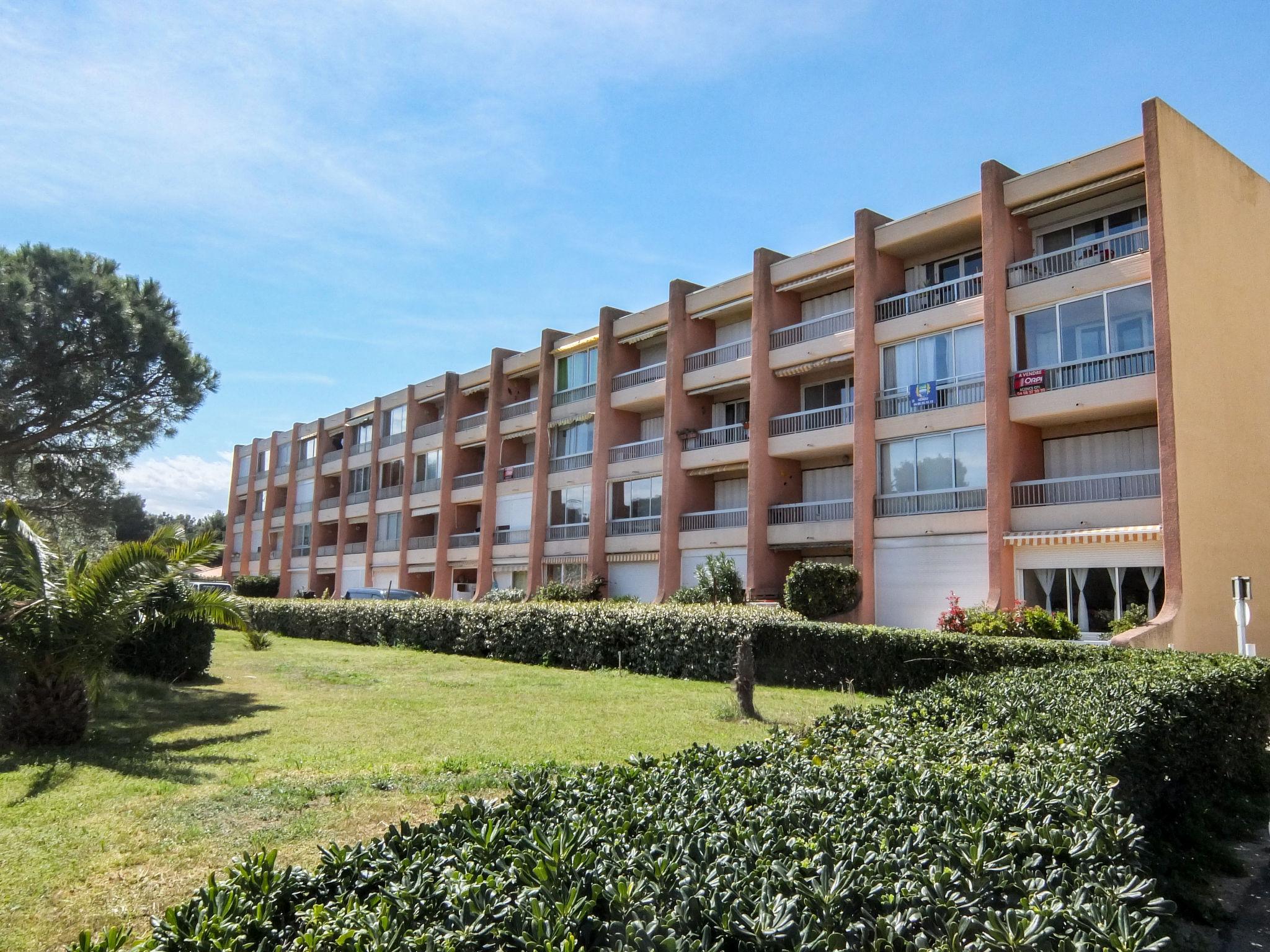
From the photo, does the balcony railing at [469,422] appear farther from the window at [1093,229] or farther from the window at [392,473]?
the window at [1093,229]

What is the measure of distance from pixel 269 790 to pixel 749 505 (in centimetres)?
2195

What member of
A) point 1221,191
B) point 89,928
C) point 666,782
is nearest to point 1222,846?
point 666,782

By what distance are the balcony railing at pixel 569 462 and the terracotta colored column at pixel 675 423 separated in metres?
4.52

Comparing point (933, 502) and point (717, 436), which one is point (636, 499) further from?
point (933, 502)

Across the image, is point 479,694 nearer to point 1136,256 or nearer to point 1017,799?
point 1017,799

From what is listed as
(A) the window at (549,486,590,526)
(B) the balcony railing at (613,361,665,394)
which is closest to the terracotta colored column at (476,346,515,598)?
(A) the window at (549,486,590,526)

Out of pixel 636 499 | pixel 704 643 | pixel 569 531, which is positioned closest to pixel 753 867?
pixel 704 643

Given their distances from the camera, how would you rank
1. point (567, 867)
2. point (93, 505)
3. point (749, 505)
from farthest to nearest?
1. point (749, 505)
2. point (93, 505)
3. point (567, 867)

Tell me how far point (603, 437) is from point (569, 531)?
4.18m

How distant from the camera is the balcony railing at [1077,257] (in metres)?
21.4

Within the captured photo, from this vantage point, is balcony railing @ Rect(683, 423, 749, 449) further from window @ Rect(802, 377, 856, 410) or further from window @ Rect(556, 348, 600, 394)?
window @ Rect(556, 348, 600, 394)

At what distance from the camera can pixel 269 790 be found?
8.20 meters

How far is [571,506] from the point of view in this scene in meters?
37.4

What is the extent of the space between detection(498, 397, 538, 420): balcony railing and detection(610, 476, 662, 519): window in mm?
6883
